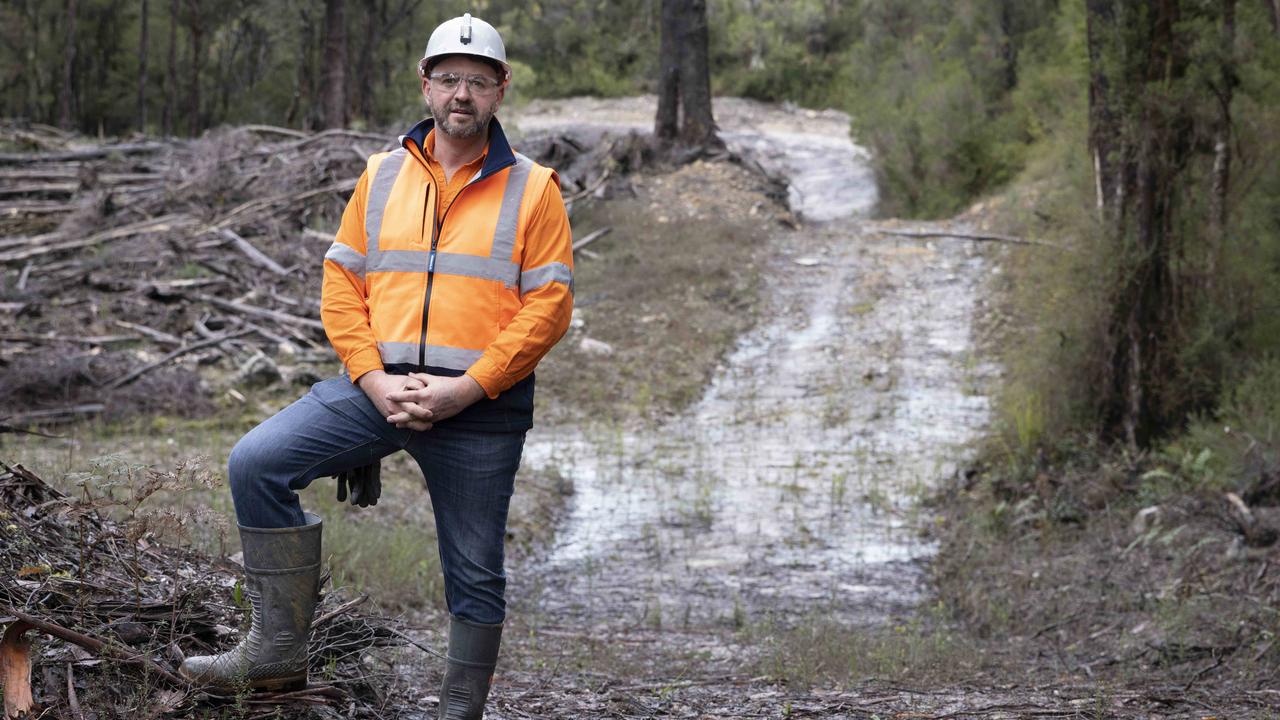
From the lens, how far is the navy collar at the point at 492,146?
368 cm

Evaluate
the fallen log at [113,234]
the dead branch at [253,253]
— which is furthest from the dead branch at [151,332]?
the fallen log at [113,234]

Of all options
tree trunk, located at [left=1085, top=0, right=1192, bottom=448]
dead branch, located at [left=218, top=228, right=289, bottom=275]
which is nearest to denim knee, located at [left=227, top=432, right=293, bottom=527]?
tree trunk, located at [left=1085, top=0, right=1192, bottom=448]

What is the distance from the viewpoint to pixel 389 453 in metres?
3.56

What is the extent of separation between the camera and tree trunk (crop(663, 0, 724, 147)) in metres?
19.7

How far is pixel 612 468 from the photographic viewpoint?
1067cm

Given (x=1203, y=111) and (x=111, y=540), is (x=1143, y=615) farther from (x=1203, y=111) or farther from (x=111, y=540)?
(x=111, y=540)

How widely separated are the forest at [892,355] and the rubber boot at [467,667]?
1.82 feet

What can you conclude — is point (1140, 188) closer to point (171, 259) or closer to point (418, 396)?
point (418, 396)

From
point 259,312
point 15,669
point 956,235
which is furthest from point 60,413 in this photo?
point 956,235

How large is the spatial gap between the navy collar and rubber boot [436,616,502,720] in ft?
4.40

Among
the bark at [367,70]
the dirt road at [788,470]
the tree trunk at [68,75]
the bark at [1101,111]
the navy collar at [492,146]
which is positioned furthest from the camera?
the tree trunk at [68,75]

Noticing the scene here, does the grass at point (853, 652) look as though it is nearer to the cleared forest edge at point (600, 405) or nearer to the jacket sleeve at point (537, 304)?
the cleared forest edge at point (600, 405)

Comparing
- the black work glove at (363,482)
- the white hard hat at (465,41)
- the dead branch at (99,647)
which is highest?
the white hard hat at (465,41)

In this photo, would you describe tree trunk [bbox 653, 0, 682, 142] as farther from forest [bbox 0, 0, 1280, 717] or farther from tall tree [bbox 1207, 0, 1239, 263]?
tall tree [bbox 1207, 0, 1239, 263]
